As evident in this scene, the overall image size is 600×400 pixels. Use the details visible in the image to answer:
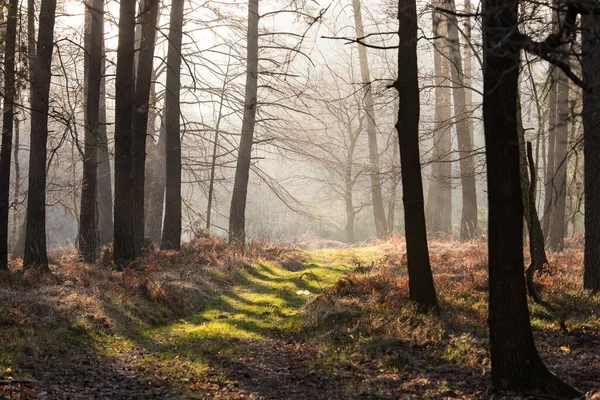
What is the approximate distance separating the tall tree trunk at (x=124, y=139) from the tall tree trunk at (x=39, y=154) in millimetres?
1466

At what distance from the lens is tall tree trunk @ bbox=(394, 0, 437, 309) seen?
941 centimetres

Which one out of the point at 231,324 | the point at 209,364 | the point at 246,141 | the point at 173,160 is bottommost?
the point at 209,364

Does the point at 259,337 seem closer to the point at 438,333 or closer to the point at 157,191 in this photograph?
the point at 438,333

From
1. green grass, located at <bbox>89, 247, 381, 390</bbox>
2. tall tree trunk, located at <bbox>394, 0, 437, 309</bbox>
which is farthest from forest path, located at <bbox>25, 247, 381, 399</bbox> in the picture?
tall tree trunk, located at <bbox>394, 0, 437, 309</bbox>

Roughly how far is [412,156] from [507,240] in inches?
137

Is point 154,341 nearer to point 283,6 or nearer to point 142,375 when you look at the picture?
point 142,375

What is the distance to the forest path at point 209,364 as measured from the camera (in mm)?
6938

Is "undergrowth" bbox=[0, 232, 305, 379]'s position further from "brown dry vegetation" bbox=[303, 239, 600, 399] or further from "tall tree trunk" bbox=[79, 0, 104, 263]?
"brown dry vegetation" bbox=[303, 239, 600, 399]

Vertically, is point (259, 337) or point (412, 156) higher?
point (412, 156)

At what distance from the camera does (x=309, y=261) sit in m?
18.9

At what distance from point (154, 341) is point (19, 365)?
2438mm

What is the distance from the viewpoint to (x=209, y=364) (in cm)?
808

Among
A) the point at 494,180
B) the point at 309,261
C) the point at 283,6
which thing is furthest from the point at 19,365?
the point at 283,6

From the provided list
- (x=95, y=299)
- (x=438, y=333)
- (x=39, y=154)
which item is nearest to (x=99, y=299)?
(x=95, y=299)
